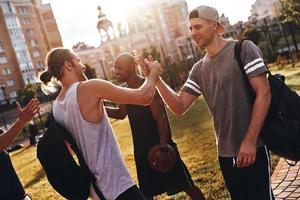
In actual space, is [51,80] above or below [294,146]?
above

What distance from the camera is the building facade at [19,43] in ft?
235

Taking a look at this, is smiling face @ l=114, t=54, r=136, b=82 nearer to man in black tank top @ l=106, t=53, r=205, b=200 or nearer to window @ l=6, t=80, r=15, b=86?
man in black tank top @ l=106, t=53, r=205, b=200

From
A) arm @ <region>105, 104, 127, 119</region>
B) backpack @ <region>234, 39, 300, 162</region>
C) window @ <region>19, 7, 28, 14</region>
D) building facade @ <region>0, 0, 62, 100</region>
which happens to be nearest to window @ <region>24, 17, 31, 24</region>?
building facade @ <region>0, 0, 62, 100</region>

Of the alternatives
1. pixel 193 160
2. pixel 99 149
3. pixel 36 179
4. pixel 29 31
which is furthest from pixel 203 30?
pixel 29 31

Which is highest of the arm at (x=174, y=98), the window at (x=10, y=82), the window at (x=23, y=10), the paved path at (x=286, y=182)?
the window at (x=23, y=10)

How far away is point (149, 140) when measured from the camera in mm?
4516

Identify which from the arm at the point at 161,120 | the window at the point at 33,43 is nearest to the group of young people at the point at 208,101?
the arm at the point at 161,120

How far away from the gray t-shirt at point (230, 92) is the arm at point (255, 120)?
91mm

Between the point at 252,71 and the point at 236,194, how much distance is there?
39.7 inches

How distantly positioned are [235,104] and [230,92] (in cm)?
10

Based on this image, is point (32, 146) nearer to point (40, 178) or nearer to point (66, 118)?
point (40, 178)

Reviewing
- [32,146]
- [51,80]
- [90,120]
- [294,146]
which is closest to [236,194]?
[294,146]

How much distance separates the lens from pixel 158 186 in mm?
4516

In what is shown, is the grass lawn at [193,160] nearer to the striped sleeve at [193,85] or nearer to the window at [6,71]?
the striped sleeve at [193,85]
